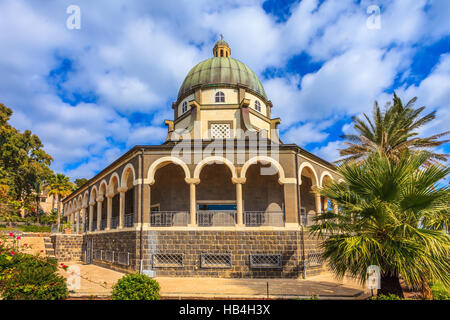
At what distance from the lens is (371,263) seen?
827cm

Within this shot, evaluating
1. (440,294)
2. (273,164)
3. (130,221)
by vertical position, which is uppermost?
(273,164)

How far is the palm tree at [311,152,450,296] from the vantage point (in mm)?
7953

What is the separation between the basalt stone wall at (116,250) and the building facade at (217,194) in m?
0.06

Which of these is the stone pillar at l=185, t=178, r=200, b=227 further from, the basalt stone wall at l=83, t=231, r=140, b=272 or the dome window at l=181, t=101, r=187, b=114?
the dome window at l=181, t=101, r=187, b=114

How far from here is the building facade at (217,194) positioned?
16156mm

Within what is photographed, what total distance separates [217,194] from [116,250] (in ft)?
22.7

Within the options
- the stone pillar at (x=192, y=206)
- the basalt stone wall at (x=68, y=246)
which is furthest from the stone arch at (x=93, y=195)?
the stone pillar at (x=192, y=206)

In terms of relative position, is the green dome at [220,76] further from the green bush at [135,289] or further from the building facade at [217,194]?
the green bush at [135,289]

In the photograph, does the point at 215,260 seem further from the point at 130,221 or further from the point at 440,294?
the point at 440,294

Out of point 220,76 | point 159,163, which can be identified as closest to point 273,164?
point 159,163

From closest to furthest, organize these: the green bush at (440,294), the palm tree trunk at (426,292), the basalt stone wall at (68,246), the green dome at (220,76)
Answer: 1. the palm tree trunk at (426,292)
2. the green bush at (440,294)
3. the green dome at (220,76)
4. the basalt stone wall at (68,246)

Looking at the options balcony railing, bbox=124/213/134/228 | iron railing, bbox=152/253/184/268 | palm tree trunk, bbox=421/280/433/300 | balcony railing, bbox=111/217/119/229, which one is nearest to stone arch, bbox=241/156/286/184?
iron railing, bbox=152/253/184/268

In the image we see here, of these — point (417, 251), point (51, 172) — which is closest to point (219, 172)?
point (417, 251)

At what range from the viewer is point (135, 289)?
827cm
